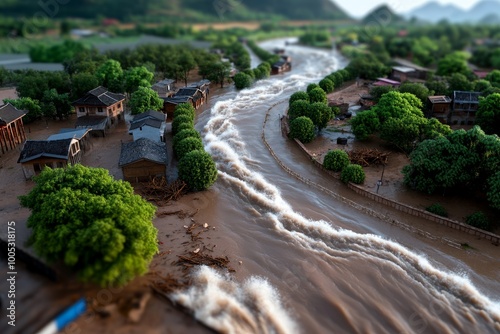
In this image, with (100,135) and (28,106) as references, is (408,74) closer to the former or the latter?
(100,135)

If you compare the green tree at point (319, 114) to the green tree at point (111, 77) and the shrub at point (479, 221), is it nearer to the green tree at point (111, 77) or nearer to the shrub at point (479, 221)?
the shrub at point (479, 221)

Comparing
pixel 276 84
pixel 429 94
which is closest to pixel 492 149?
pixel 429 94

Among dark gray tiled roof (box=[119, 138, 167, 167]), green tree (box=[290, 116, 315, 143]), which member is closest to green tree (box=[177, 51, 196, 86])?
green tree (box=[290, 116, 315, 143])

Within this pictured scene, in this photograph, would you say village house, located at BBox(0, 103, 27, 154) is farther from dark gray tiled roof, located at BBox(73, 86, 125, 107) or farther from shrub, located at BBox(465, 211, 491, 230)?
shrub, located at BBox(465, 211, 491, 230)

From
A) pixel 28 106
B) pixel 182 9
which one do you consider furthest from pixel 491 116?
pixel 182 9

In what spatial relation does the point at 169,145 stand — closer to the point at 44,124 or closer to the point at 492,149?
the point at 44,124
